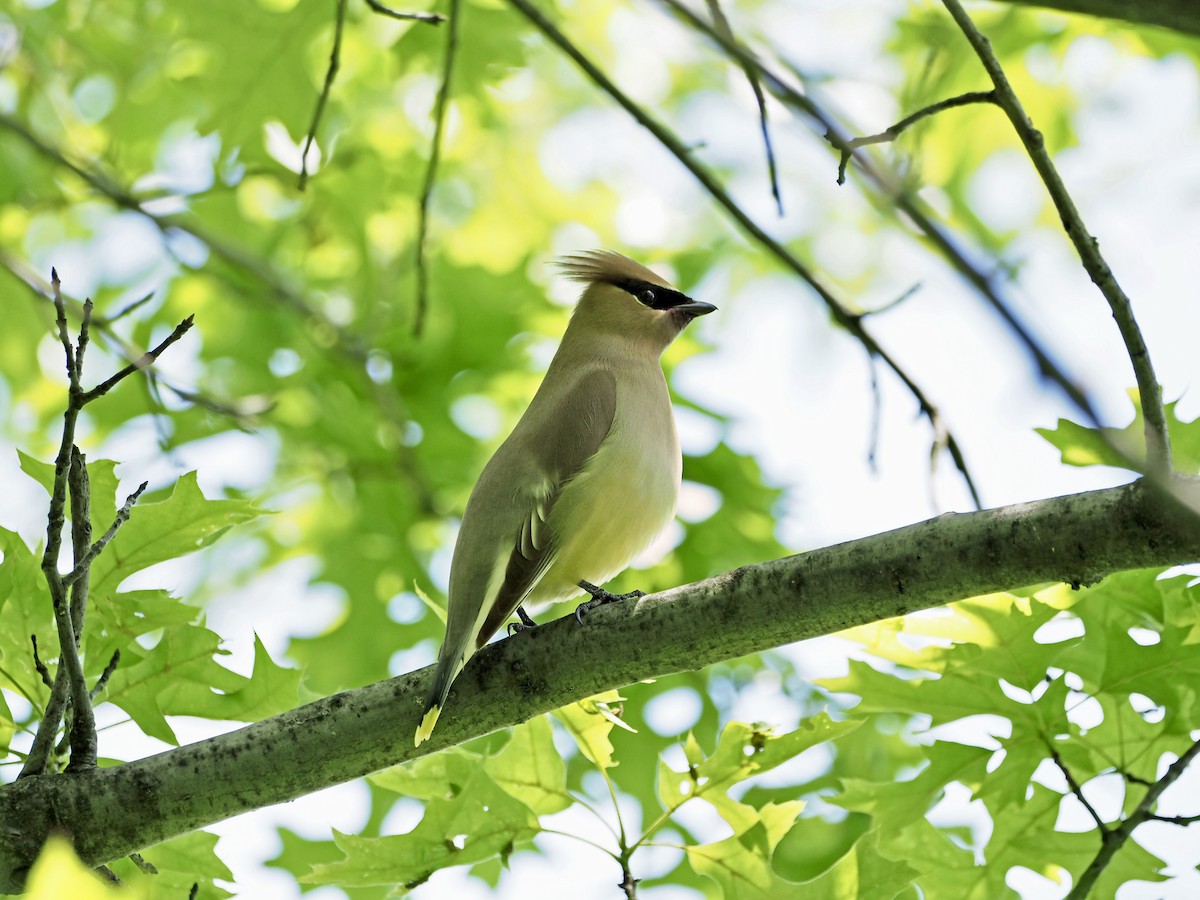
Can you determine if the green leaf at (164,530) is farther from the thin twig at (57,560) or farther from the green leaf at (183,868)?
the green leaf at (183,868)

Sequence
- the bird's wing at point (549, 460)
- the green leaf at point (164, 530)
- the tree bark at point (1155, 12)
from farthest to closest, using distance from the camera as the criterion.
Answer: the bird's wing at point (549, 460) < the green leaf at point (164, 530) < the tree bark at point (1155, 12)

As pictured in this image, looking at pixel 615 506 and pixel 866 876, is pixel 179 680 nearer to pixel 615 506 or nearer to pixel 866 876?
pixel 615 506

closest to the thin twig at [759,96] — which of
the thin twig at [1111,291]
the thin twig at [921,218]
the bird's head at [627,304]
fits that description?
the thin twig at [921,218]

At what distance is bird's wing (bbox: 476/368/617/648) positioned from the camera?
4.34 m

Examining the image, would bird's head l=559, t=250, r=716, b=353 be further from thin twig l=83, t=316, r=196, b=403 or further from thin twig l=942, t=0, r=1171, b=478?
thin twig l=942, t=0, r=1171, b=478

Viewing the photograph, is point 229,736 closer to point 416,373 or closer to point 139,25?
point 416,373

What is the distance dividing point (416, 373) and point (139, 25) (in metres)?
2.39

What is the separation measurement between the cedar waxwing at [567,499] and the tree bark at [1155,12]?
2744 millimetres

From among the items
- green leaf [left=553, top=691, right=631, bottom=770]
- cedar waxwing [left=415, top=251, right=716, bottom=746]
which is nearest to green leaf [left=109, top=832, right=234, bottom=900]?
cedar waxwing [left=415, top=251, right=716, bottom=746]

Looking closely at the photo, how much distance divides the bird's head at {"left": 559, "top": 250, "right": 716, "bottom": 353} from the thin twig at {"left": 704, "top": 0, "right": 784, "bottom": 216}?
67.5 inches

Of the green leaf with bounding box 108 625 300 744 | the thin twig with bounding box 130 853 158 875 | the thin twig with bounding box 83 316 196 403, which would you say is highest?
the thin twig with bounding box 83 316 196 403

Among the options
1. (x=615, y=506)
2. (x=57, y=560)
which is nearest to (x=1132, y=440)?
(x=615, y=506)

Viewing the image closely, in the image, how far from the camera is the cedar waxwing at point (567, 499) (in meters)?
4.39

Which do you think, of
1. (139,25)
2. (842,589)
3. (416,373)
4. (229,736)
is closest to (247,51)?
(139,25)
